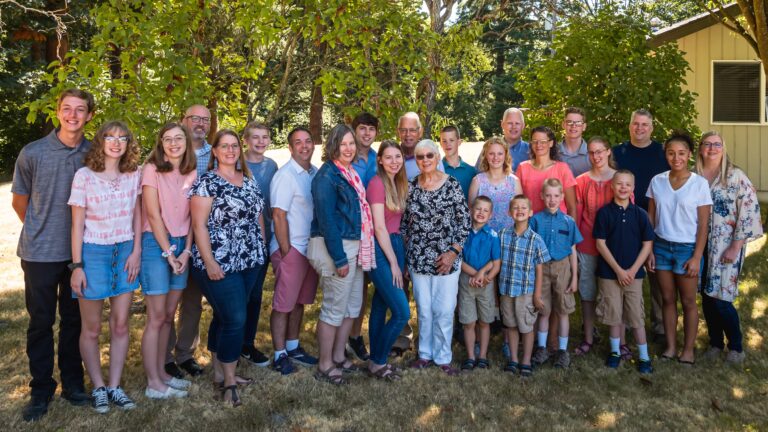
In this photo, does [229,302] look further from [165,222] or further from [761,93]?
[761,93]

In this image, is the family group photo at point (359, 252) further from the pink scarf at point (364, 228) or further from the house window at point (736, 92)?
the house window at point (736, 92)

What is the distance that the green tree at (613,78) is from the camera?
6.26 meters

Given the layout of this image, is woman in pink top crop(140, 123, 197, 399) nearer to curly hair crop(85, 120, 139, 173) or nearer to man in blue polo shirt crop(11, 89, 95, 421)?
curly hair crop(85, 120, 139, 173)

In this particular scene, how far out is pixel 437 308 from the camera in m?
4.71

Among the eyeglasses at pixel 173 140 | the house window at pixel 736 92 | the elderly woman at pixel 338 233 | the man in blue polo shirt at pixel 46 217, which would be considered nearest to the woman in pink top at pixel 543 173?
the elderly woman at pixel 338 233

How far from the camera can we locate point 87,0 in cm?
1462

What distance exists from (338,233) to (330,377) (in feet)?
3.87

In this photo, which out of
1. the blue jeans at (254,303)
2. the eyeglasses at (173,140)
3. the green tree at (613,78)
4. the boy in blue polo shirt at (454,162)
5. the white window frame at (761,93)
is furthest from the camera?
the white window frame at (761,93)

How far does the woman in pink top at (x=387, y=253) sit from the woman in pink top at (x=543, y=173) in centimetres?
116

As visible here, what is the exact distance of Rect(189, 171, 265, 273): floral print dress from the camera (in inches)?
156

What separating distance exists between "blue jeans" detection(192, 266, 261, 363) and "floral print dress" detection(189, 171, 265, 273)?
0.26 ft

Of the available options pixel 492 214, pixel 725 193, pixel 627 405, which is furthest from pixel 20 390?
pixel 725 193

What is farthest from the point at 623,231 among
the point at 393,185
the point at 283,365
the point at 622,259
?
the point at 283,365

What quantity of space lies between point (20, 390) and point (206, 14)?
11.2ft
